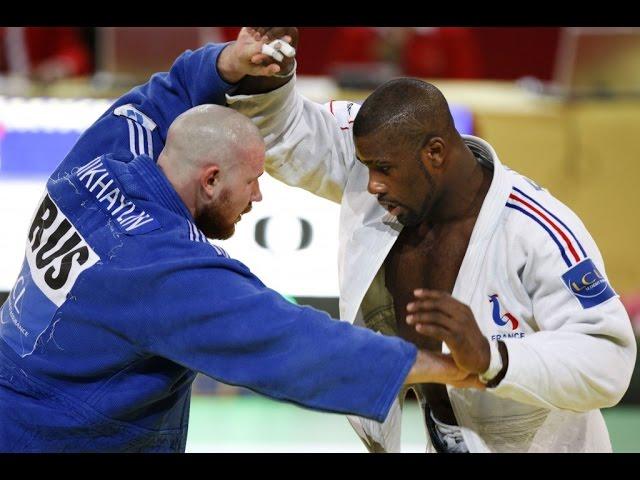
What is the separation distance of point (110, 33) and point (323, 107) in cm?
398

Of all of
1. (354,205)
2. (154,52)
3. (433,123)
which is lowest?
(154,52)

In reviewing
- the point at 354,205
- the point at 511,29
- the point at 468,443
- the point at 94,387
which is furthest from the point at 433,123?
the point at 511,29

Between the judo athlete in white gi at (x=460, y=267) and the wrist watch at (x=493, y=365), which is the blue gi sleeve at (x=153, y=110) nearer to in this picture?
the judo athlete in white gi at (x=460, y=267)

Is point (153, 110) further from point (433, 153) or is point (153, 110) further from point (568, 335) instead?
point (568, 335)

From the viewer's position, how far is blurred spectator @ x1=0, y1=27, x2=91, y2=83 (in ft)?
28.3

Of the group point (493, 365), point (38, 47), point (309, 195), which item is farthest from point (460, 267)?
point (38, 47)

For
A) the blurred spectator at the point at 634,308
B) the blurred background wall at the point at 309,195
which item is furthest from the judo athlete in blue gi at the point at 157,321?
the blurred spectator at the point at 634,308

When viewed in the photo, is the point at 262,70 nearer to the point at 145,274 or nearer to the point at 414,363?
the point at 145,274

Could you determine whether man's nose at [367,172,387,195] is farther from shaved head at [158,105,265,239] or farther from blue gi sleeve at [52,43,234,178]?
blue gi sleeve at [52,43,234,178]

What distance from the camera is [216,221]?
10.9 ft

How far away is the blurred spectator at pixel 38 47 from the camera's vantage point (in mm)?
8633

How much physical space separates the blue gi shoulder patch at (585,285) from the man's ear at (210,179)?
1.12m

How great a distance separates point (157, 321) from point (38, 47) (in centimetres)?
656

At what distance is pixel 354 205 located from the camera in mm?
3781
